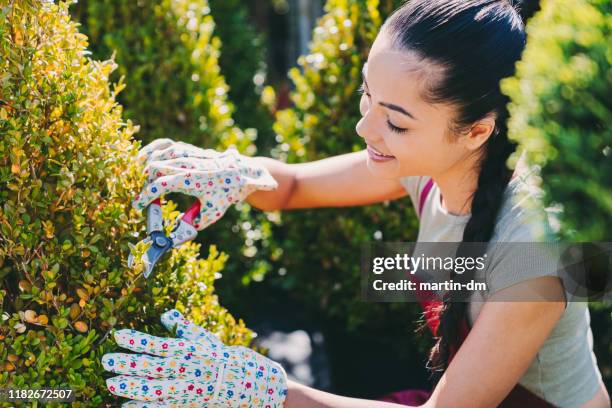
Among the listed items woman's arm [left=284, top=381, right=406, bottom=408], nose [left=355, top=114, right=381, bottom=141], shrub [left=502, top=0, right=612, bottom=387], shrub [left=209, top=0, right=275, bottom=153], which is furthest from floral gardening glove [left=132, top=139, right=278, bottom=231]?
shrub [left=209, top=0, right=275, bottom=153]

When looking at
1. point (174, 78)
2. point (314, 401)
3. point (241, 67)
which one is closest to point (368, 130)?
point (314, 401)

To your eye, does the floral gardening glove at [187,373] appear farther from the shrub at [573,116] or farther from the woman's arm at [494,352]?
the shrub at [573,116]

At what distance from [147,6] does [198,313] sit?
1.57 m

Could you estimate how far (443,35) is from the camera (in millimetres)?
1837

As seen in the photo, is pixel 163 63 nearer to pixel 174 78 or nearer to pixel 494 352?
pixel 174 78

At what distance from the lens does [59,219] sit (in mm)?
1728

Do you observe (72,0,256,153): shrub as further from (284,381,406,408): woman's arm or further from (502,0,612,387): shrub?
(502,0,612,387): shrub

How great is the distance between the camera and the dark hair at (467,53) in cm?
183

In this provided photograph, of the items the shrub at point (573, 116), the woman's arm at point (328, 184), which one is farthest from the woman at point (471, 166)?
the shrub at point (573, 116)

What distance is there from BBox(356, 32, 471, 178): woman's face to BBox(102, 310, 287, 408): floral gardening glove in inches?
27.3

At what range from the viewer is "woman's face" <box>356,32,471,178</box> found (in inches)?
72.4

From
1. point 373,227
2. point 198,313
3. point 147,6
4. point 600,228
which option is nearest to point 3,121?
point 198,313

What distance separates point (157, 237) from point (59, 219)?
250 mm

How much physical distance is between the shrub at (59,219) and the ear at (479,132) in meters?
0.95
